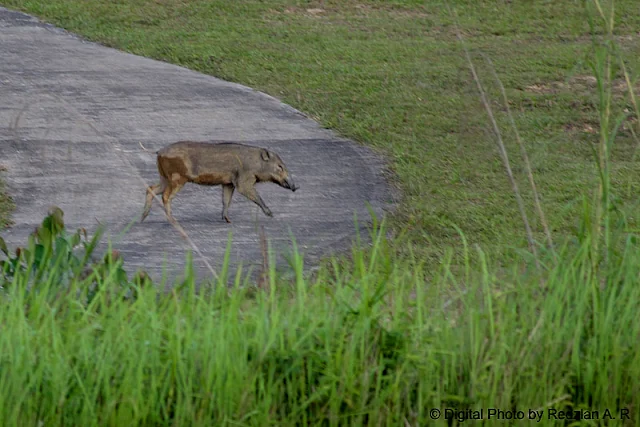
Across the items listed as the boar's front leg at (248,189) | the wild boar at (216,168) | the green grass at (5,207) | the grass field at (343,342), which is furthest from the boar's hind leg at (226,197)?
the grass field at (343,342)

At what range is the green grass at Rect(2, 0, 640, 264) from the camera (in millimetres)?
7504

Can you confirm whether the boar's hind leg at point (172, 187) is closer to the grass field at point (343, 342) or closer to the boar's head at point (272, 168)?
the boar's head at point (272, 168)

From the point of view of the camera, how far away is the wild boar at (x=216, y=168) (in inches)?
266

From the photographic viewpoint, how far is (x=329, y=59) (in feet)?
37.0

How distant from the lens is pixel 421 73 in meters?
10.8

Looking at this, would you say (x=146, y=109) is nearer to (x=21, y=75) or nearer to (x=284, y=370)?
(x=21, y=75)

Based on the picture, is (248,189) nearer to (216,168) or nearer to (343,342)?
(216,168)

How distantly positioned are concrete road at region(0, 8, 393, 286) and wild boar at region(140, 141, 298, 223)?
18 centimetres

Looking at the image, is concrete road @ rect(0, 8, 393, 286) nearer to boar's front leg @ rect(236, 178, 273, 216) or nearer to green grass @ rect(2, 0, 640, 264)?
boar's front leg @ rect(236, 178, 273, 216)

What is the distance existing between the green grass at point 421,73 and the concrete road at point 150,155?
0.36 meters

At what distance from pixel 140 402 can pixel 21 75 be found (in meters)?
7.26

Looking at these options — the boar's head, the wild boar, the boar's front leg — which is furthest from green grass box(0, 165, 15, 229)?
the boar's head

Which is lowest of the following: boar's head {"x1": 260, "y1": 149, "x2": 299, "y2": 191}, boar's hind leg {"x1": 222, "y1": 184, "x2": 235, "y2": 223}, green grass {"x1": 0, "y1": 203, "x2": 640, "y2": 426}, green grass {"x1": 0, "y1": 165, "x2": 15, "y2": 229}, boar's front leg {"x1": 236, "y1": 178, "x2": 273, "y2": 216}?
green grass {"x1": 0, "y1": 165, "x2": 15, "y2": 229}

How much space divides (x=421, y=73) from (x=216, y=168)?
4443 mm
